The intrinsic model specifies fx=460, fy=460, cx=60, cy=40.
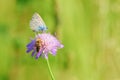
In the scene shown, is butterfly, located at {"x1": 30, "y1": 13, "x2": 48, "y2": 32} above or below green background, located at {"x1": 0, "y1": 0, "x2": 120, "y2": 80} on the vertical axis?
below

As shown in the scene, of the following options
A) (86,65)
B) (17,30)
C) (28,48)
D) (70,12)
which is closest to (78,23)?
(70,12)

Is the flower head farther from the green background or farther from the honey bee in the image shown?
the green background

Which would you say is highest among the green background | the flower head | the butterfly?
the green background

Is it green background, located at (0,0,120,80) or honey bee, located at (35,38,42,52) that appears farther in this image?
green background, located at (0,0,120,80)

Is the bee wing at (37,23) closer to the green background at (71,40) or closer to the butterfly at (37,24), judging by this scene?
the butterfly at (37,24)

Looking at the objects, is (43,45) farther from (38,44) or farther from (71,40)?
(71,40)

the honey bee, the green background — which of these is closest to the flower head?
the honey bee
